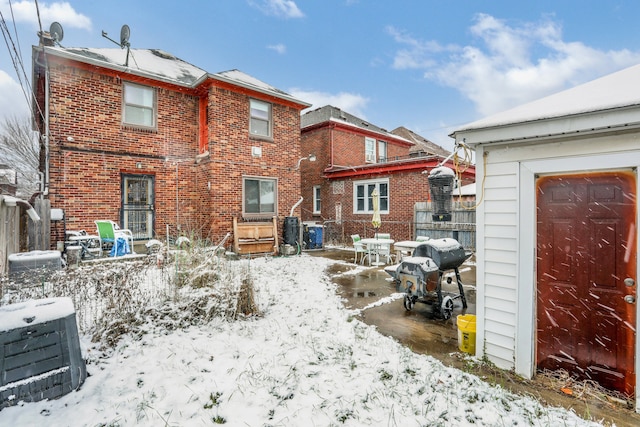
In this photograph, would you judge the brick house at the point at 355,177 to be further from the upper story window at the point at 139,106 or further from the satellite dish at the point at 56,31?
the satellite dish at the point at 56,31

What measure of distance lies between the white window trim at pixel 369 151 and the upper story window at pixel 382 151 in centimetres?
50

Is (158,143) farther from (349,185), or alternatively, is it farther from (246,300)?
(349,185)

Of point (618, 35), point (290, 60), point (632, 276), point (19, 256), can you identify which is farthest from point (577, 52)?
point (19, 256)

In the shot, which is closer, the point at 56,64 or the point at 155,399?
the point at 155,399

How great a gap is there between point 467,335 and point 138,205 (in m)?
10.1

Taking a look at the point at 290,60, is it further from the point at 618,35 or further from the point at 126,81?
the point at 618,35

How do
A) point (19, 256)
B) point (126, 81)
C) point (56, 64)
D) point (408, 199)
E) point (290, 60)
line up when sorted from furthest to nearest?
1. point (290, 60)
2. point (408, 199)
3. point (126, 81)
4. point (56, 64)
5. point (19, 256)

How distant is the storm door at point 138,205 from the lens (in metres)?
9.82

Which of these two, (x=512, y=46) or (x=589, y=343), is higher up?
(x=512, y=46)

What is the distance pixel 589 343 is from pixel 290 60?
2687 cm

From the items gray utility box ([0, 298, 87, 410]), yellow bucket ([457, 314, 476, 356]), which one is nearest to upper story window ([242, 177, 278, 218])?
gray utility box ([0, 298, 87, 410])

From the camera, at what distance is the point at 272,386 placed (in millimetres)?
2916

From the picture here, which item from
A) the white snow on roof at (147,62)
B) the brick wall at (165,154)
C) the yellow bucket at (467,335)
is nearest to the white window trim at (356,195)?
the brick wall at (165,154)

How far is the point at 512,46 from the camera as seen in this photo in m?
17.8
